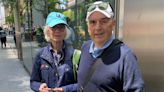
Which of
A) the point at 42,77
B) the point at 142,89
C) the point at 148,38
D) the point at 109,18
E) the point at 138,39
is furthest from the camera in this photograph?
the point at 42,77

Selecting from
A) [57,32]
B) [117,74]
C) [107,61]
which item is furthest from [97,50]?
[57,32]

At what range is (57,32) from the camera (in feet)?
9.23

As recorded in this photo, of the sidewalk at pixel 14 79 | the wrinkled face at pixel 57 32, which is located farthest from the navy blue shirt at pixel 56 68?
the sidewalk at pixel 14 79

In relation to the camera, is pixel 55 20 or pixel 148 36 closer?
pixel 148 36

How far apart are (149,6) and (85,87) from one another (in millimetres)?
652

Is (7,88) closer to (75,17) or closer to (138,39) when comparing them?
(75,17)

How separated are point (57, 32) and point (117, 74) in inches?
38.5

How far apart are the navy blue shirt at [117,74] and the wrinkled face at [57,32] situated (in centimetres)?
73

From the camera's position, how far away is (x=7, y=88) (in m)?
9.61

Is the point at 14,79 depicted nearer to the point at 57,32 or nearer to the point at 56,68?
the point at 56,68

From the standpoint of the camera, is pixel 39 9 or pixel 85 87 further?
pixel 39 9

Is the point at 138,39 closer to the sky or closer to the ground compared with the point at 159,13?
closer to the ground

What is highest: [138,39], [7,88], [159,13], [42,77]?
[159,13]

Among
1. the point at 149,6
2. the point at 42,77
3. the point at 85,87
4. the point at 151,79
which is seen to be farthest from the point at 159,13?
the point at 42,77
